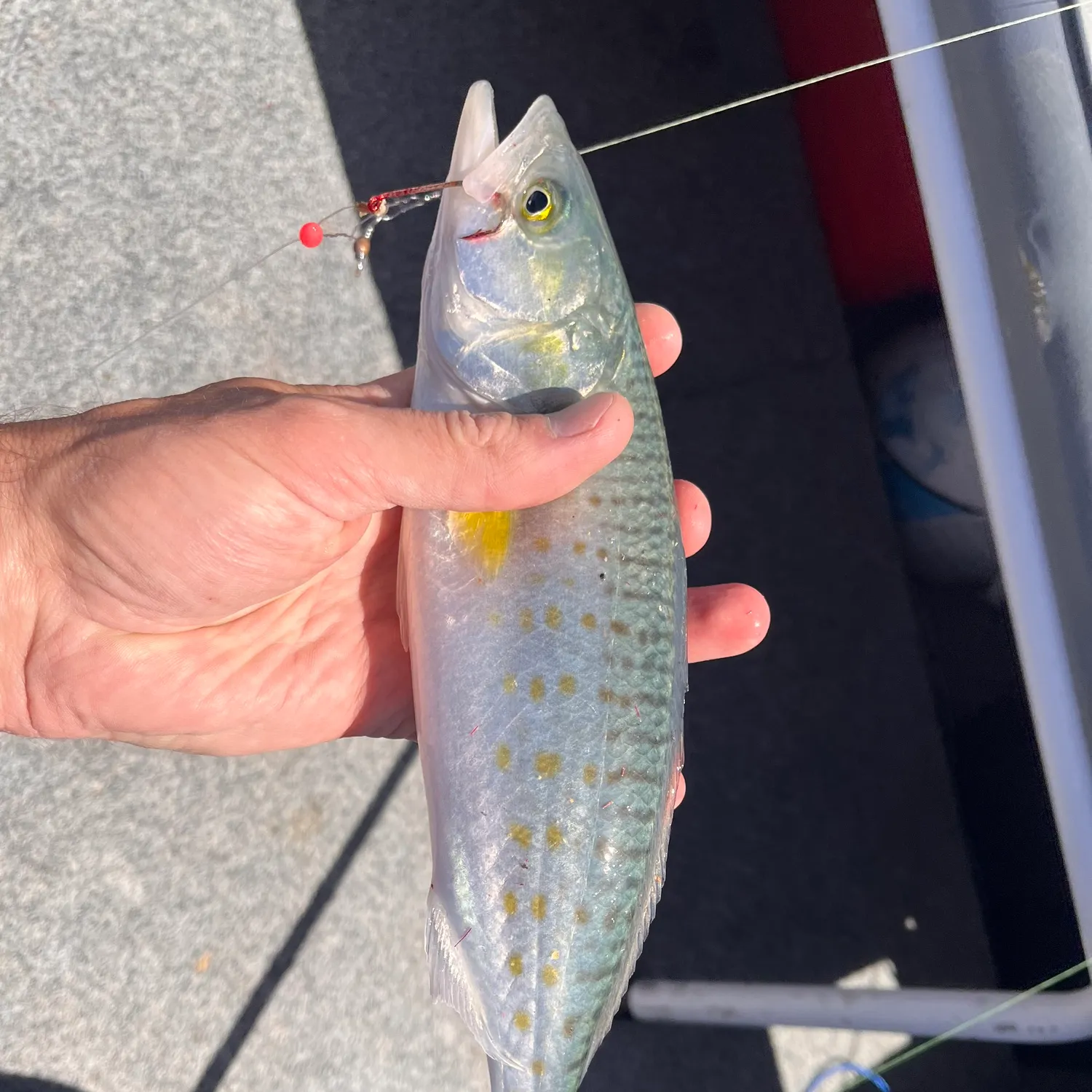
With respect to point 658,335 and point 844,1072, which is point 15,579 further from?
point 844,1072

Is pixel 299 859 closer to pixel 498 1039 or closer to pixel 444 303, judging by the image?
pixel 498 1039

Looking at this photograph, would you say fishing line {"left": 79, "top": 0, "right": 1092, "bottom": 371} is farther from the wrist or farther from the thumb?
the wrist

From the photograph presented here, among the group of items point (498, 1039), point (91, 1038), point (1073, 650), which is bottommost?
point (91, 1038)

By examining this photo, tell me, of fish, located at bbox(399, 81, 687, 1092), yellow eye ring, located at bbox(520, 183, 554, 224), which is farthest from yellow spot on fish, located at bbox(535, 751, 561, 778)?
yellow eye ring, located at bbox(520, 183, 554, 224)

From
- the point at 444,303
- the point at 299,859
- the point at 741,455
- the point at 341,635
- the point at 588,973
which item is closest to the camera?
the point at 588,973

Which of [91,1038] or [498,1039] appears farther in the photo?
[91,1038]

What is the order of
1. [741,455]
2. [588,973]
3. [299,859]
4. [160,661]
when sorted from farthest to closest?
[741,455], [299,859], [160,661], [588,973]

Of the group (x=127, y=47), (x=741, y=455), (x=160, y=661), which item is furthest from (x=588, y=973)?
(x=127, y=47)

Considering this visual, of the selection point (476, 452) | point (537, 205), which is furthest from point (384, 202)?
point (476, 452)

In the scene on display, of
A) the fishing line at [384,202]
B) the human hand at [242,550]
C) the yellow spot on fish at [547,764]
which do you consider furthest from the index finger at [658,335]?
the yellow spot on fish at [547,764]
